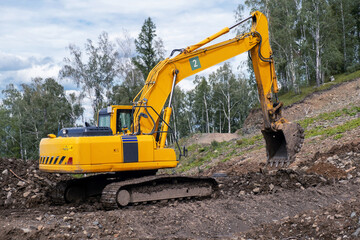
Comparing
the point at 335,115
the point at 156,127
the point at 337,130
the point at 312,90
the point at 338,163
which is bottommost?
the point at 338,163

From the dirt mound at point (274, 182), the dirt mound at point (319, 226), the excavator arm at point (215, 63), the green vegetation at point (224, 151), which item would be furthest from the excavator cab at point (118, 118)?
the green vegetation at point (224, 151)

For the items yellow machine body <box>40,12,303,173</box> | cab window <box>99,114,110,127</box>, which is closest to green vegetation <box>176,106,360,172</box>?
yellow machine body <box>40,12,303,173</box>

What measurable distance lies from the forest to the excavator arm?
2536 cm

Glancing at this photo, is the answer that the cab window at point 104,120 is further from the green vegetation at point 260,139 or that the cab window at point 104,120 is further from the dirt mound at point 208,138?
the dirt mound at point 208,138

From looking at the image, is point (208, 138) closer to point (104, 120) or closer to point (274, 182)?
point (274, 182)

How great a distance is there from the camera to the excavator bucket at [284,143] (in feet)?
34.0

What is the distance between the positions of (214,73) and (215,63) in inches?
1586

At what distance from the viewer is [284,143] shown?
11094mm

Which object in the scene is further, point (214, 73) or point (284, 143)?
point (214, 73)

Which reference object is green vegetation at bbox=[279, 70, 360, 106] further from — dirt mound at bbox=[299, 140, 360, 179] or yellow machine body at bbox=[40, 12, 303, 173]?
yellow machine body at bbox=[40, 12, 303, 173]

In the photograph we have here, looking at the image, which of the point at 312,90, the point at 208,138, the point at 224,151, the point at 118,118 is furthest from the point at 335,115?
the point at 312,90

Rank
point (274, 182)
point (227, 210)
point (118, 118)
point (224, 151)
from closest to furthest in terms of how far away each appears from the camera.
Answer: point (227, 210)
point (118, 118)
point (274, 182)
point (224, 151)

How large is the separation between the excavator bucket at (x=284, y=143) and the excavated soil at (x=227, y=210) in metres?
0.39

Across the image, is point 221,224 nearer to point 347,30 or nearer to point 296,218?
point 296,218
